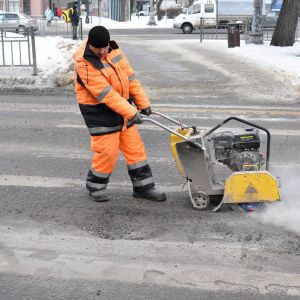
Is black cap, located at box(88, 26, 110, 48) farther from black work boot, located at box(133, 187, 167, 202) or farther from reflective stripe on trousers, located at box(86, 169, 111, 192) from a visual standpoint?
black work boot, located at box(133, 187, 167, 202)

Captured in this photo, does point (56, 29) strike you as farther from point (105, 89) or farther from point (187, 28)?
point (105, 89)

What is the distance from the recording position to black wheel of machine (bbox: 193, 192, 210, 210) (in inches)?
190

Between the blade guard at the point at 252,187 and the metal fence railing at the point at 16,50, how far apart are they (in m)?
9.66

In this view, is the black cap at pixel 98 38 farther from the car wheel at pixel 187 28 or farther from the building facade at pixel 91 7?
the building facade at pixel 91 7

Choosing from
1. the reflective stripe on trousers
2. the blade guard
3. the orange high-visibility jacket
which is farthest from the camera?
the reflective stripe on trousers

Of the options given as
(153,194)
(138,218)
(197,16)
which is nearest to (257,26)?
(197,16)

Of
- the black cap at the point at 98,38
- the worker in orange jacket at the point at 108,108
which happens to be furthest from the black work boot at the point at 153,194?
the black cap at the point at 98,38

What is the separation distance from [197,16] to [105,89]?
3043 cm

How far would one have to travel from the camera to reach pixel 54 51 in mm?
14711

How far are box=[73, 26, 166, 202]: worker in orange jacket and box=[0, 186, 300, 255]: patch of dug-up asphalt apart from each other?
204 millimetres

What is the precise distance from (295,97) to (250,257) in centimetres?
832

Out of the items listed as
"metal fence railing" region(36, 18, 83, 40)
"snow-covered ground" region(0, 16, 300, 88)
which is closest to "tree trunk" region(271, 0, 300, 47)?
"snow-covered ground" region(0, 16, 300, 88)

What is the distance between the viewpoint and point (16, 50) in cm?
1465

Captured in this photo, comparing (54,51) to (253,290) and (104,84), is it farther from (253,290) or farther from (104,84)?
(253,290)
